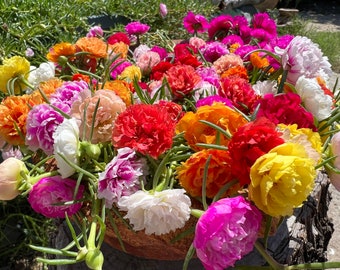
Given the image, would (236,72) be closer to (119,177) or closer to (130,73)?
(130,73)

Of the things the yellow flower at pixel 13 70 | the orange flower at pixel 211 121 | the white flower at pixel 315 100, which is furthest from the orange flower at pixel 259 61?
the yellow flower at pixel 13 70

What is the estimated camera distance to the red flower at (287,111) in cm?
81

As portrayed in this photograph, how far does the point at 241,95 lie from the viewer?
940 mm

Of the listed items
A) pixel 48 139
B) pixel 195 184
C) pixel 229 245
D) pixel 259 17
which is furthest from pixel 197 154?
pixel 259 17

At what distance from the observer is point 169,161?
2.68 feet

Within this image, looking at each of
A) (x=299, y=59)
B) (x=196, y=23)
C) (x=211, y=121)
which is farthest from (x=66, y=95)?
(x=196, y=23)

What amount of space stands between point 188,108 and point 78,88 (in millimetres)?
224

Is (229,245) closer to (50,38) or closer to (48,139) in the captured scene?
(48,139)

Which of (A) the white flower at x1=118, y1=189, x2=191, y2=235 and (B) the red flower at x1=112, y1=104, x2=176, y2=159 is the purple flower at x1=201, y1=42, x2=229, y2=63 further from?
(A) the white flower at x1=118, y1=189, x2=191, y2=235

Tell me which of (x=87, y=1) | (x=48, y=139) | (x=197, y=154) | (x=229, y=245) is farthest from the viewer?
(x=87, y=1)

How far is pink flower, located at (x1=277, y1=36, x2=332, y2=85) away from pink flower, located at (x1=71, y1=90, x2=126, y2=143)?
1.10 feet

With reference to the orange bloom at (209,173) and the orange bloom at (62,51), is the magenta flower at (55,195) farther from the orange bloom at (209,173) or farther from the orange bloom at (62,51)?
the orange bloom at (62,51)

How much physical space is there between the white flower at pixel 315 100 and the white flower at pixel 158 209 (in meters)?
0.30

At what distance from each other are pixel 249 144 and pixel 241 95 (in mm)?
264
